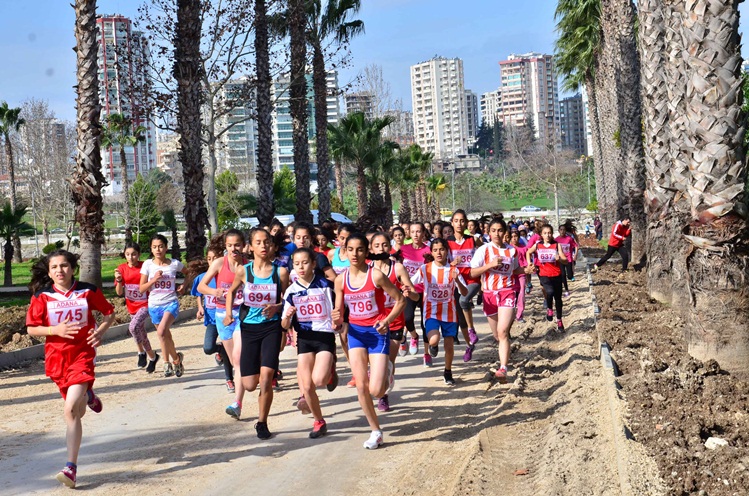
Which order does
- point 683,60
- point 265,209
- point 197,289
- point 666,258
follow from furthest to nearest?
point 265,209 < point 666,258 < point 197,289 < point 683,60

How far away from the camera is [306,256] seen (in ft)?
26.3

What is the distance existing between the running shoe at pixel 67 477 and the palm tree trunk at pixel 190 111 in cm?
1460

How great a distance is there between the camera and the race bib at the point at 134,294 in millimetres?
11575

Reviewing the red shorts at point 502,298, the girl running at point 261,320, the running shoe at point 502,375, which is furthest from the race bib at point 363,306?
the red shorts at point 502,298

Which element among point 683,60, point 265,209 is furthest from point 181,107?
point 683,60

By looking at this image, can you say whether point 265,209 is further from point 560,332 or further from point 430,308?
point 430,308

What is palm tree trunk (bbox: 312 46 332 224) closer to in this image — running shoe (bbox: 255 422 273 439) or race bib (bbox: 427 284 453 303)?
race bib (bbox: 427 284 453 303)

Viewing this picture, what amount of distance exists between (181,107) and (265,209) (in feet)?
15.2

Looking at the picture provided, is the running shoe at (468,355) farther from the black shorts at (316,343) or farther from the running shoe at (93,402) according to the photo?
the running shoe at (93,402)

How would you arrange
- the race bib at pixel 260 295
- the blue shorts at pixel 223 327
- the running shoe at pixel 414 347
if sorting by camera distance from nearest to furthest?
the race bib at pixel 260 295 → the blue shorts at pixel 223 327 → the running shoe at pixel 414 347

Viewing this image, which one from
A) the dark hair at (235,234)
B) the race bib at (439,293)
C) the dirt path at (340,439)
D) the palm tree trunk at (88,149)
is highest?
the palm tree trunk at (88,149)

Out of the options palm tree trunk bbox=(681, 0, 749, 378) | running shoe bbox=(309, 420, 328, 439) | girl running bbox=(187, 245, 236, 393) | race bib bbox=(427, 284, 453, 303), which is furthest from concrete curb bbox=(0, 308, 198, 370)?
palm tree trunk bbox=(681, 0, 749, 378)

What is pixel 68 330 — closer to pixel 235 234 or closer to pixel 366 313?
pixel 366 313

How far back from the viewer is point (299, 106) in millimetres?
29250
